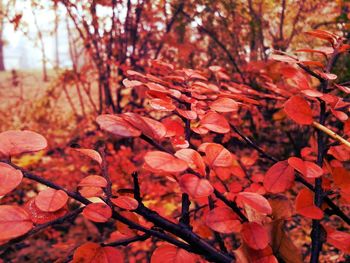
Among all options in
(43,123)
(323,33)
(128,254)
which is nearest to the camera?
(323,33)

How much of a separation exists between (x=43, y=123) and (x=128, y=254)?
420 cm

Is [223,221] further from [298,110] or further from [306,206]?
[298,110]

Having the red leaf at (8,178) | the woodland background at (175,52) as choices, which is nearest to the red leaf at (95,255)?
the red leaf at (8,178)

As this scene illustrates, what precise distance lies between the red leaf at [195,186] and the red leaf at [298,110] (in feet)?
1.04

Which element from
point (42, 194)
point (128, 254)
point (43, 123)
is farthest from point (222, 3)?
point (43, 123)

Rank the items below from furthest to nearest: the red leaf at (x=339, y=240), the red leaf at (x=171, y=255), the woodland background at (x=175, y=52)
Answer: the woodland background at (x=175, y=52)
the red leaf at (x=339, y=240)
the red leaf at (x=171, y=255)

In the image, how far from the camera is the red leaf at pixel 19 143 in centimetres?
66

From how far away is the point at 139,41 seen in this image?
4.45 m

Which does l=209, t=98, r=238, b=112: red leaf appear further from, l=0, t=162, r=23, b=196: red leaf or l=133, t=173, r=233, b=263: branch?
l=0, t=162, r=23, b=196: red leaf

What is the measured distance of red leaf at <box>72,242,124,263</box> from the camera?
2.15 feet

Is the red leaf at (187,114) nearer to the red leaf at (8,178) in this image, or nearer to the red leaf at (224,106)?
the red leaf at (224,106)

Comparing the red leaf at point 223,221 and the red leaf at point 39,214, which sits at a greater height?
the red leaf at point 39,214

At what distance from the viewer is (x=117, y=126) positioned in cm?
66

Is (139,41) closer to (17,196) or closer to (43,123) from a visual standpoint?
(17,196)
